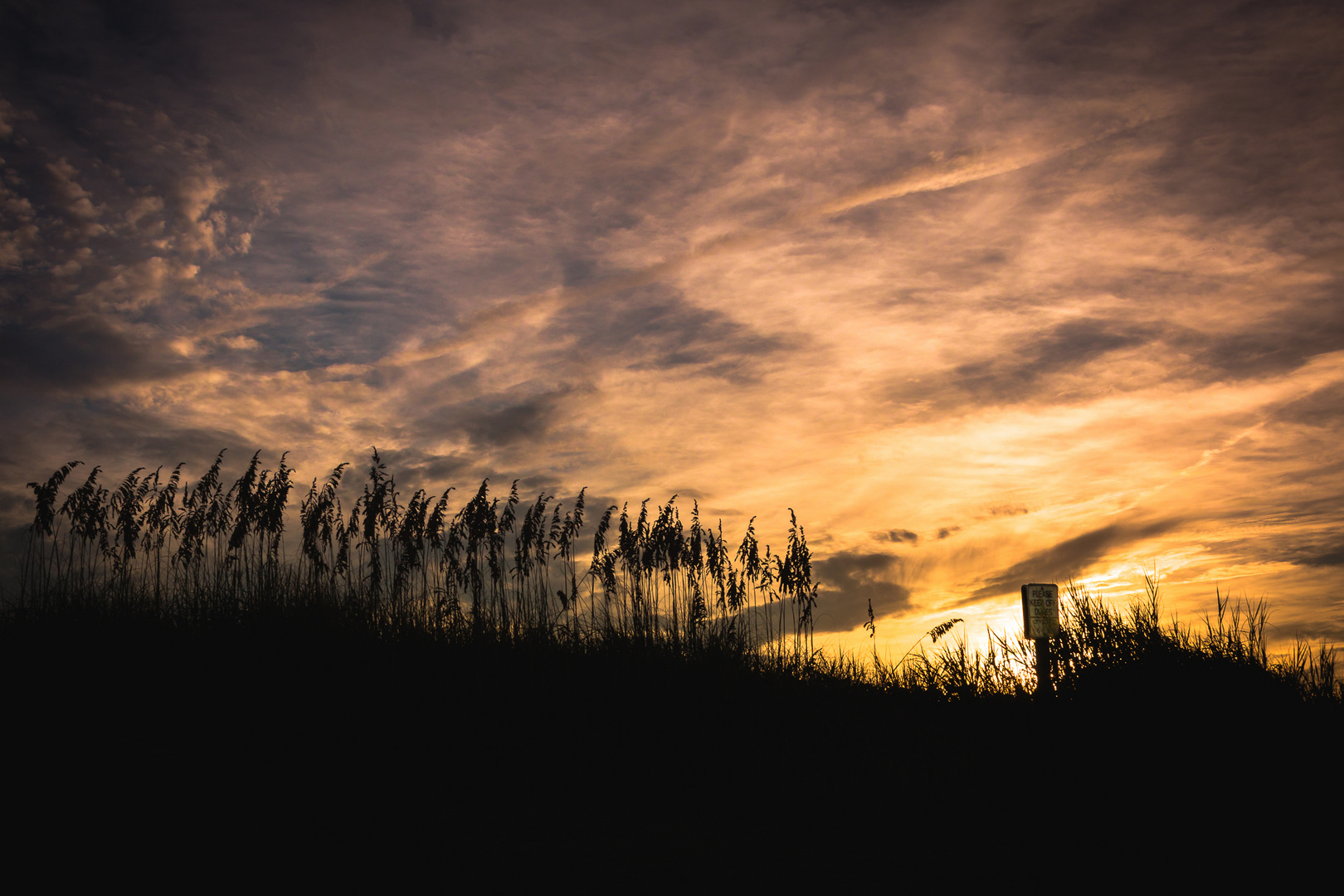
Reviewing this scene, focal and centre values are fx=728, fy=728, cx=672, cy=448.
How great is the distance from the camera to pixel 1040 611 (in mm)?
10188

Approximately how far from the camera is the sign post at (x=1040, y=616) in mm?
9953

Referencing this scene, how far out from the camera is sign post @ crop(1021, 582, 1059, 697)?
392 inches

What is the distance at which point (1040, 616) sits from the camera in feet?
33.3

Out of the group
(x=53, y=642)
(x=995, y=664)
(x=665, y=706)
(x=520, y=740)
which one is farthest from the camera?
(x=995, y=664)

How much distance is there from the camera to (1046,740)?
26.3 feet

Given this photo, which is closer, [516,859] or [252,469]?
[516,859]

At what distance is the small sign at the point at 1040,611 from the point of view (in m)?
10.1

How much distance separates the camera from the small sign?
10.1m

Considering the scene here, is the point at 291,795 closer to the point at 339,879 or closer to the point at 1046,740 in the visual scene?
the point at 339,879

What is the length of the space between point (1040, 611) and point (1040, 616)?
0.22ft

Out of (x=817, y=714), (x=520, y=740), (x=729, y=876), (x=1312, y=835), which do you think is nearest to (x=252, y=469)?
(x=520, y=740)

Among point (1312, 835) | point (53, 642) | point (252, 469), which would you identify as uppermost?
point (252, 469)

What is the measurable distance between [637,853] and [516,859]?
717 mm

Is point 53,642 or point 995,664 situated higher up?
point 53,642
